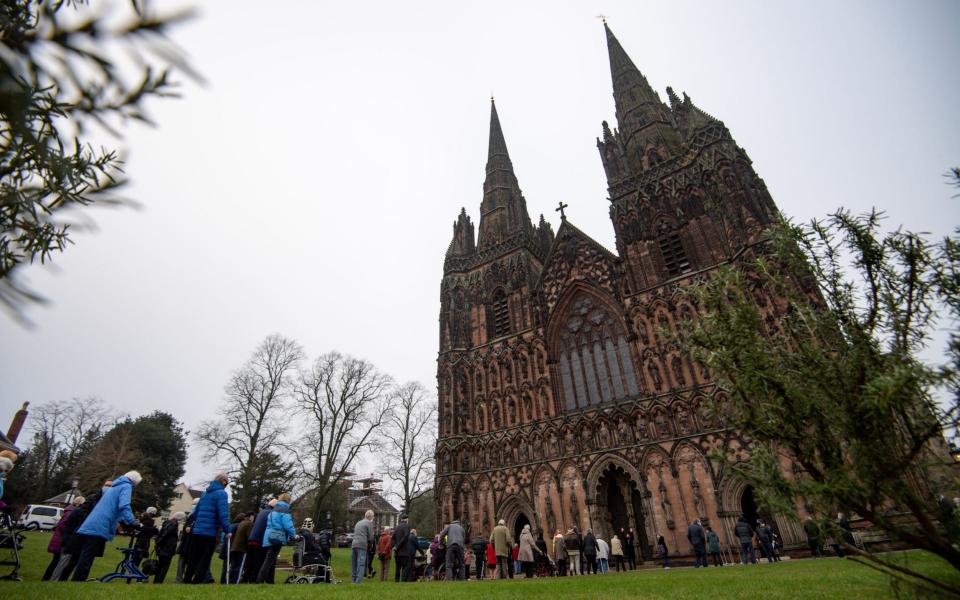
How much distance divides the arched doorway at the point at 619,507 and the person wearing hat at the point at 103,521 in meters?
17.4

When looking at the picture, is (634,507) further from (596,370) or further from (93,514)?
(93,514)

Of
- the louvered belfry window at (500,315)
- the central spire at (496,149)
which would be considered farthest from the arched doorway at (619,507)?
the central spire at (496,149)

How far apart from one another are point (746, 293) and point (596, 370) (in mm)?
19417

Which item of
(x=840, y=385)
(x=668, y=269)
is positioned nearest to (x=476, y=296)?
(x=668, y=269)

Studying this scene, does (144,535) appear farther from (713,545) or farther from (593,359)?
(593,359)

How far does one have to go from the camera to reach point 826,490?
10.0ft

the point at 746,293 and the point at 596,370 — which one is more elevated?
the point at 596,370

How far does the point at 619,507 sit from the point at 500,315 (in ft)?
40.9

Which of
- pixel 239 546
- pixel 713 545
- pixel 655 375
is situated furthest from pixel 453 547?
pixel 655 375

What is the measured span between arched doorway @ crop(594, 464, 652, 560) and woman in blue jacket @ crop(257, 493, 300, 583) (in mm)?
15158

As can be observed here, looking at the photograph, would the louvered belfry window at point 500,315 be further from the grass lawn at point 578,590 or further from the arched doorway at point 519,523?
the grass lawn at point 578,590

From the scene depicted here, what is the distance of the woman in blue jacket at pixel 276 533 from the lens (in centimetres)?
753

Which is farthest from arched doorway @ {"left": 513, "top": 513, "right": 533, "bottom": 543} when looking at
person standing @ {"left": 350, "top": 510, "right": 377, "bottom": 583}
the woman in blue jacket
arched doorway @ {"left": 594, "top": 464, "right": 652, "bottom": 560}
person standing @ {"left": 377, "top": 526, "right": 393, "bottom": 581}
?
the woman in blue jacket

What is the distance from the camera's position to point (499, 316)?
28.3m
